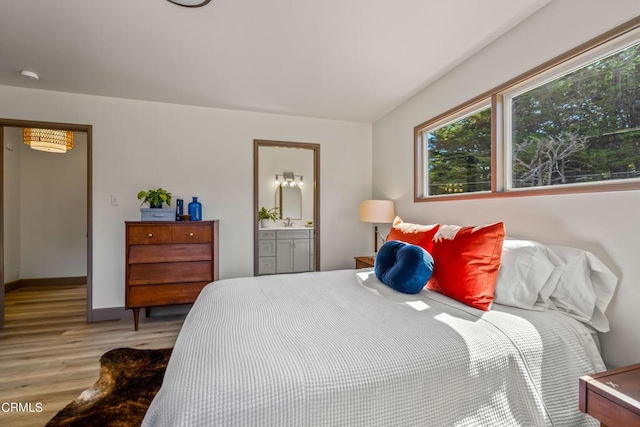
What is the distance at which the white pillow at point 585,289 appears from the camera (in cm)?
134

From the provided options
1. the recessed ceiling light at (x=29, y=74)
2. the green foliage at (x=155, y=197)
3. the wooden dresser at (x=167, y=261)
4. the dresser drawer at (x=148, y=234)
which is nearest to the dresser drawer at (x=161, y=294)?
the wooden dresser at (x=167, y=261)

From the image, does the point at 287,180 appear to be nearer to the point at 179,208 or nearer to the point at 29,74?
the point at 179,208

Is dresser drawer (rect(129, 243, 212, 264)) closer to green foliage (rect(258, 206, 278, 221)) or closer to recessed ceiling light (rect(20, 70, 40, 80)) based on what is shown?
recessed ceiling light (rect(20, 70, 40, 80))

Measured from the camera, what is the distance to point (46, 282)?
167 inches

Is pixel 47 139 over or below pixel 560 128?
over

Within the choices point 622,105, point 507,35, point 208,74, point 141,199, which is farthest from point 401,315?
point 141,199

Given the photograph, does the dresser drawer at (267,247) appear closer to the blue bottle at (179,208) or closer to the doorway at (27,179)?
the blue bottle at (179,208)

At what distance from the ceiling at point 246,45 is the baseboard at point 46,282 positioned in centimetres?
296

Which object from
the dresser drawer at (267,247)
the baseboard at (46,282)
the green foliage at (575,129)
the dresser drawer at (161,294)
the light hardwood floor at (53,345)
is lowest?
the light hardwood floor at (53,345)

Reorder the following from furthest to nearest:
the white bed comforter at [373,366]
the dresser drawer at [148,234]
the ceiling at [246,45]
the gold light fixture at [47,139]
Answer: the gold light fixture at [47,139] < the dresser drawer at [148,234] < the ceiling at [246,45] < the white bed comforter at [373,366]

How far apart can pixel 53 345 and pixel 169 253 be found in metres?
1.15

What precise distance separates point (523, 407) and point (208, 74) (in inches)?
117

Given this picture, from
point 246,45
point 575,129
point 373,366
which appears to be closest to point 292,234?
point 246,45

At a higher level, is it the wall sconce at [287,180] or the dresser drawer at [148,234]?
the wall sconce at [287,180]
